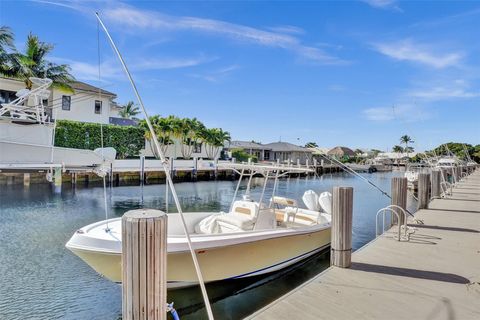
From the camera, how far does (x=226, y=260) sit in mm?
6629

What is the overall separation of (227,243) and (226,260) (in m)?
0.48

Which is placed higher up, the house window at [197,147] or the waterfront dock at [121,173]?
the house window at [197,147]

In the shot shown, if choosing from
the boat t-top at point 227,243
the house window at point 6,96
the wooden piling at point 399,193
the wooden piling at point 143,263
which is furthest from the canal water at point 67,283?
the house window at point 6,96

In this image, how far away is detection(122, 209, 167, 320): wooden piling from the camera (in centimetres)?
296

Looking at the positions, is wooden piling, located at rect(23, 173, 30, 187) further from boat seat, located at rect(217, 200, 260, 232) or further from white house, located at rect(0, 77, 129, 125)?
boat seat, located at rect(217, 200, 260, 232)

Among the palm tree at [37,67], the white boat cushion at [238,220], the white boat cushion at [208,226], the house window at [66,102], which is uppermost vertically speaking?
the palm tree at [37,67]

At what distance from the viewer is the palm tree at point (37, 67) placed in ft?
100

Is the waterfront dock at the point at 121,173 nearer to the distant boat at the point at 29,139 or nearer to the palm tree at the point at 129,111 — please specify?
the distant boat at the point at 29,139

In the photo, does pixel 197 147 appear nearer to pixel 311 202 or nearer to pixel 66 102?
pixel 66 102

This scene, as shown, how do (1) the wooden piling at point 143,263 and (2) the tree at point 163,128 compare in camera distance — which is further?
(2) the tree at point 163,128

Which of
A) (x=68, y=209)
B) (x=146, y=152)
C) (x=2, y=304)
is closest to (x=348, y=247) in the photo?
(x=2, y=304)

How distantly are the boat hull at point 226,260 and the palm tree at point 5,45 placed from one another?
103 feet

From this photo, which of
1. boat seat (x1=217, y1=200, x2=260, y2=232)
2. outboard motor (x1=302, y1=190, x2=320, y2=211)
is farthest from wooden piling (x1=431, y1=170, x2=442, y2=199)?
boat seat (x1=217, y1=200, x2=260, y2=232)

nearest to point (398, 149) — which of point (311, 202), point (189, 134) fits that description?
point (189, 134)
